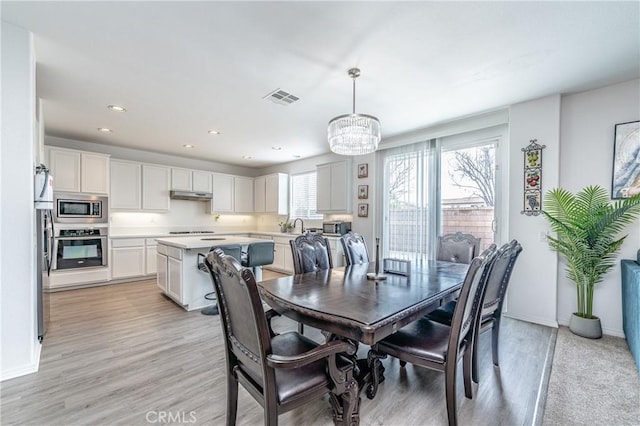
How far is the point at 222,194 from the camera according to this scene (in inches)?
270

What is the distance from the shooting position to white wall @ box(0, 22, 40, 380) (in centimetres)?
207

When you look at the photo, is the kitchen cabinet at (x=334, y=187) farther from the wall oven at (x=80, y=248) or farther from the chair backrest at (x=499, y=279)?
the wall oven at (x=80, y=248)

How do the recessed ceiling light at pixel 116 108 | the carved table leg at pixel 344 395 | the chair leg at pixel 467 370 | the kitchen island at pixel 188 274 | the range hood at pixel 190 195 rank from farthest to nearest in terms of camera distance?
the range hood at pixel 190 195, the kitchen island at pixel 188 274, the recessed ceiling light at pixel 116 108, the chair leg at pixel 467 370, the carved table leg at pixel 344 395

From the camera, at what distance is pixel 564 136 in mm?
3250

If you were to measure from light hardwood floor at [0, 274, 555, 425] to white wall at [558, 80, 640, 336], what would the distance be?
606 mm

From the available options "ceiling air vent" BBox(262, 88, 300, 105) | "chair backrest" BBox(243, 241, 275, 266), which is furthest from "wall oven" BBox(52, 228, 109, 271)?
"ceiling air vent" BBox(262, 88, 300, 105)

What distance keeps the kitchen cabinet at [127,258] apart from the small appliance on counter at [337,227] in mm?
3583

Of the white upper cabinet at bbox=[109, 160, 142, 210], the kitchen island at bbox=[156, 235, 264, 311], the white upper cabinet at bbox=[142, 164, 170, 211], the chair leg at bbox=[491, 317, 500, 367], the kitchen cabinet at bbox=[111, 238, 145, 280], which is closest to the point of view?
the chair leg at bbox=[491, 317, 500, 367]

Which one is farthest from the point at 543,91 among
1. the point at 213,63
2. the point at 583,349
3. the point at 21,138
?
the point at 21,138

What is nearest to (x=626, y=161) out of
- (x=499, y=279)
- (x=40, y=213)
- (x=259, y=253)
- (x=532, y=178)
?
(x=532, y=178)

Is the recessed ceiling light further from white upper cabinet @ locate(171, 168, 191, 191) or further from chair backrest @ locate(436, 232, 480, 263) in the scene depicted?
chair backrest @ locate(436, 232, 480, 263)

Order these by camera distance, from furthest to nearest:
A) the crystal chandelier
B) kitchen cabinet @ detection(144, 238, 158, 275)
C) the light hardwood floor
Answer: kitchen cabinet @ detection(144, 238, 158, 275) < the crystal chandelier < the light hardwood floor

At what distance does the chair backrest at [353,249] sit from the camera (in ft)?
10.2

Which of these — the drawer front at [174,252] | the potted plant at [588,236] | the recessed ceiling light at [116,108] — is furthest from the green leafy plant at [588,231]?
the recessed ceiling light at [116,108]
